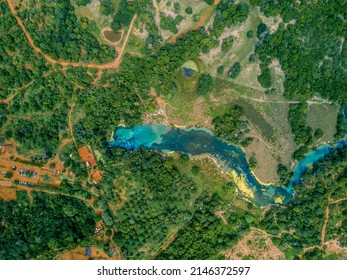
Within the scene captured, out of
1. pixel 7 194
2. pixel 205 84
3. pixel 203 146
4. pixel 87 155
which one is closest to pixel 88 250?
pixel 87 155

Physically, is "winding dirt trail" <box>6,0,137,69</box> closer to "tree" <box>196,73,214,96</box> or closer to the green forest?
the green forest

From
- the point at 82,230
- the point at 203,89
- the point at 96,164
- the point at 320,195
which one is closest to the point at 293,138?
the point at 320,195

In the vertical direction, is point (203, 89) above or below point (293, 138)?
above

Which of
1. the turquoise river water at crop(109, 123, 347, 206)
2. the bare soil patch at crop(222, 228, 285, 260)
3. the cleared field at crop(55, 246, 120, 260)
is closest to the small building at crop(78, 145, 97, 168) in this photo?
the turquoise river water at crop(109, 123, 347, 206)

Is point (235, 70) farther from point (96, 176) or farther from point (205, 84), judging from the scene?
point (96, 176)

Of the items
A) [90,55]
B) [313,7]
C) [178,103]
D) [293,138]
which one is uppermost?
[313,7]

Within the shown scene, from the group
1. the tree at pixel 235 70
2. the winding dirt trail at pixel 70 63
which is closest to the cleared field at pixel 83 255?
the winding dirt trail at pixel 70 63

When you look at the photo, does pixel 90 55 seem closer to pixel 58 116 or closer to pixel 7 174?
pixel 58 116

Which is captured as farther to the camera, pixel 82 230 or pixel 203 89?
pixel 203 89

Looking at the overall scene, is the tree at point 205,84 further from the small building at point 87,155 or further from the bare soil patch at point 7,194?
the bare soil patch at point 7,194
